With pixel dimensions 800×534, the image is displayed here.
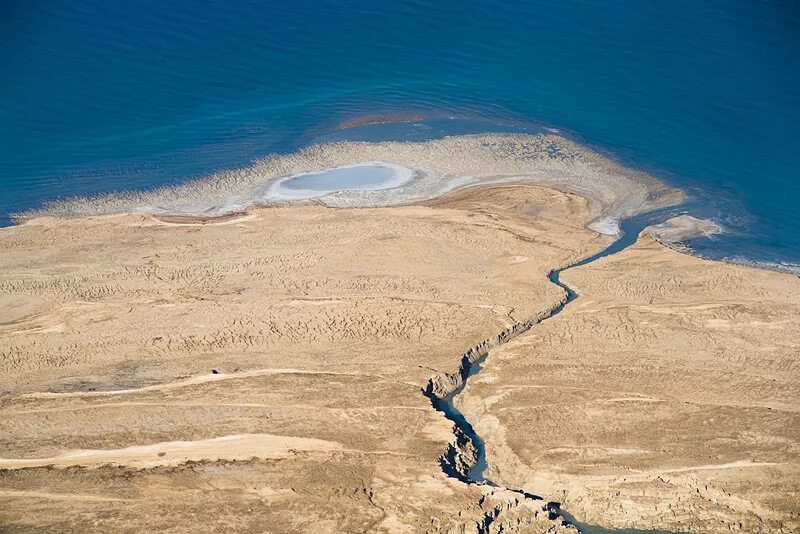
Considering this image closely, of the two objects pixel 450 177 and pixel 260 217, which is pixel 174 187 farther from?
pixel 450 177

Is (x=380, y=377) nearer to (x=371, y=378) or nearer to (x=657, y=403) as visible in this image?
(x=371, y=378)

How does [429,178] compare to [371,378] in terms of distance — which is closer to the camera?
[371,378]

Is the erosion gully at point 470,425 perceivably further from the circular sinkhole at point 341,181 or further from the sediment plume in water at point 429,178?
the circular sinkhole at point 341,181

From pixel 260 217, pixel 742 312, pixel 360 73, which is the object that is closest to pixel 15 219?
pixel 260 217

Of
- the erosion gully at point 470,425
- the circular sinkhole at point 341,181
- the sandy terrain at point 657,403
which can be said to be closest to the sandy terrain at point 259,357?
the erosion gully at point 470,425

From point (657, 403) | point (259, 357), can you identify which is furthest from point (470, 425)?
point (259, 357)

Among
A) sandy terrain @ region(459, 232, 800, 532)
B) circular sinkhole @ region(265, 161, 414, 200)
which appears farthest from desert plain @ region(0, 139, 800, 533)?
circular sinkhole @ region(265, 161, 414, 200)
